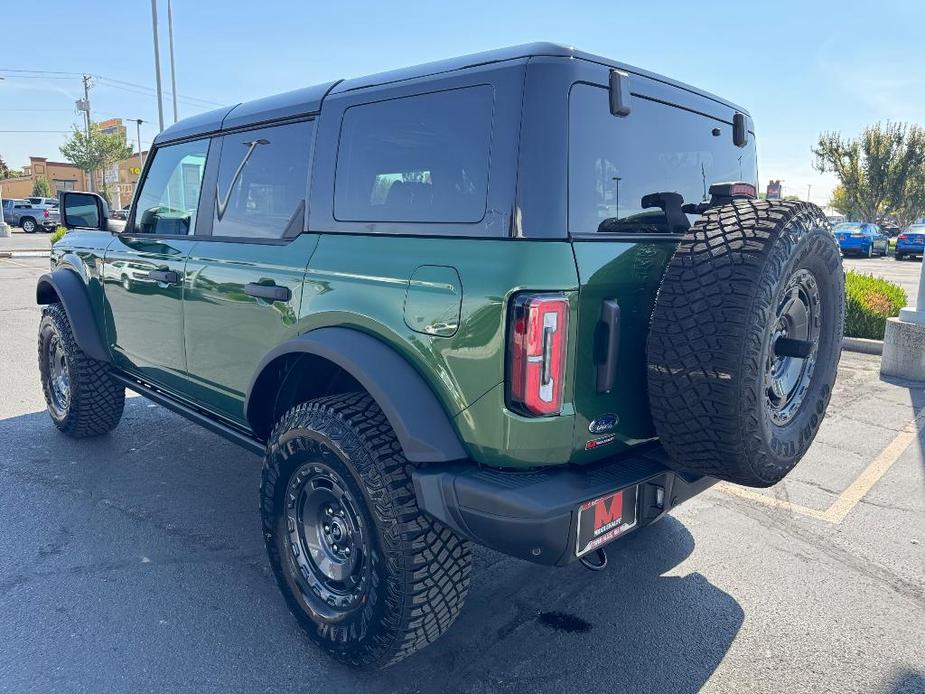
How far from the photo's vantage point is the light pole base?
22.0 ft

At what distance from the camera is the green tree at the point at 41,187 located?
221ft

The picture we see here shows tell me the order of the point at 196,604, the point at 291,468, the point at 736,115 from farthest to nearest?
the point at 736,115
the point at 196,604
the point at 291,468

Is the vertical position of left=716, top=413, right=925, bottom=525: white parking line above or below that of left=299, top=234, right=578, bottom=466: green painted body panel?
below

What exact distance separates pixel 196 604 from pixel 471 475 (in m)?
1.49

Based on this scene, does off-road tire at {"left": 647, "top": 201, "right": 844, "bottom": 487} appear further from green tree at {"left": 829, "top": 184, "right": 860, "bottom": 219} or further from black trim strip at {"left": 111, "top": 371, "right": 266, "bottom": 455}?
green tree at {"left": 829, "top": 184, "right": 860, "bottom": 219}

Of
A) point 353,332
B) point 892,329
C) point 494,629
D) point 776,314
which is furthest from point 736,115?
point 892,329

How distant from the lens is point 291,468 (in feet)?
8.35

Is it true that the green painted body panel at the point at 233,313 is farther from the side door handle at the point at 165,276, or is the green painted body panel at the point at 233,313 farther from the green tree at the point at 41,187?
the green tree at the point at 41,187

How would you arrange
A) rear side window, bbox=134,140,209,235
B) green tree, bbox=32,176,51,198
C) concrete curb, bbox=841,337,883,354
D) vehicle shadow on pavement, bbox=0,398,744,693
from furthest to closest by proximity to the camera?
1. green tree, bbox=32,176,51,198
2. concrete curb, bbox=841,337,883,354
3. rear side window, bbox=134,140,209,235
4. vehicle shadow on pavement, bbox=0,398,744,693

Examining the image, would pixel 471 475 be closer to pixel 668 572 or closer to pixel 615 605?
pixel 615 605

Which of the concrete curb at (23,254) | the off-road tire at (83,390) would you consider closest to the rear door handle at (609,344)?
the off-road tire at (83,390)

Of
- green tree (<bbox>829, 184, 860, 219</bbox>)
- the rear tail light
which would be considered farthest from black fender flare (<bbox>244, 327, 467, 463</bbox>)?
green tree (<bbox>829, 184, 860, 219</bbox>)

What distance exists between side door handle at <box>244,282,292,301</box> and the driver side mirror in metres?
1.96

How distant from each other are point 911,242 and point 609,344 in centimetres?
2890
